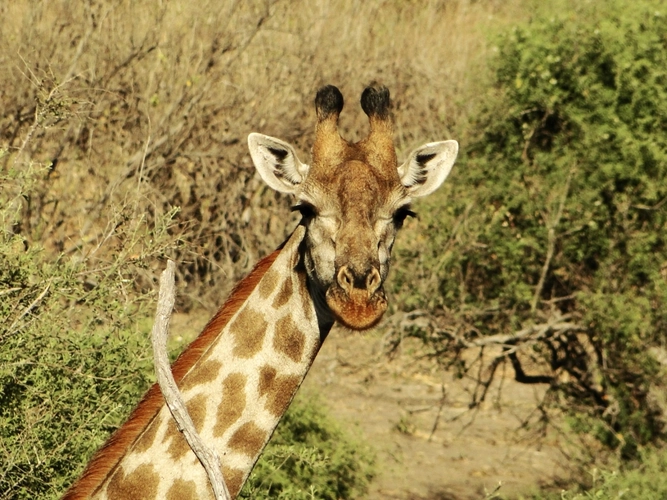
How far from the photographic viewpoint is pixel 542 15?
10.1m

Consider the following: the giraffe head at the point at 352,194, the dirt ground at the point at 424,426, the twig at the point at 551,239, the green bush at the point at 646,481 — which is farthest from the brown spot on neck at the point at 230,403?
the twig at the point at 551,239

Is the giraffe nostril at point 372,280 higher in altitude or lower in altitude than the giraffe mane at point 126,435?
higher

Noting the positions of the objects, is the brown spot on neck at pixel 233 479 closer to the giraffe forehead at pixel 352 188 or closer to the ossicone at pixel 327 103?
the giraffe forehead at pixel 352 188

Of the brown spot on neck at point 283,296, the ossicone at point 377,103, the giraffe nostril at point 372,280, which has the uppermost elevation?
the ossicone at point 377,103

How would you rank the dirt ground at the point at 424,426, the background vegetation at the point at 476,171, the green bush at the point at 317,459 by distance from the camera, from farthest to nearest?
the dirt ground at the point at 424,426 → the background vegetation at the point at 476,171 → the green bush at the point at 317,459

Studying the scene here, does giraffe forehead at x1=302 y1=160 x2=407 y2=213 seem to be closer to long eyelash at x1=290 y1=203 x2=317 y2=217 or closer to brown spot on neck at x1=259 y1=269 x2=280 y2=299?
long eyelash at x1=290 y1=203 x2=317 y2=217

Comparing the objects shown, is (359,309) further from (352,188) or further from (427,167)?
(427,167)

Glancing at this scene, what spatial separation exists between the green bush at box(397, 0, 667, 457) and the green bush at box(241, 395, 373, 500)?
5.85 ft

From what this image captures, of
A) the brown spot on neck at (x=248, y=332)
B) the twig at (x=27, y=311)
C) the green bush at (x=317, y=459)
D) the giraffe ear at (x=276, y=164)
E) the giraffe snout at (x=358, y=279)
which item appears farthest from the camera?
the green bush at (x=317, y=459)

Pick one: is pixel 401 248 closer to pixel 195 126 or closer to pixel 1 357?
pixel 195 126

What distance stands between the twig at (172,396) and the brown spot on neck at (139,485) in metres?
0.67

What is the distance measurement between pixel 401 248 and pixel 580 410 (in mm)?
2068

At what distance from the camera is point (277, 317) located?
429 centimetres

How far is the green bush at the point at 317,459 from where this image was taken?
23.7ft
